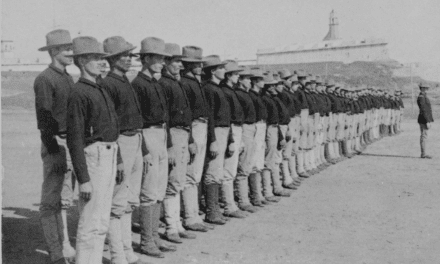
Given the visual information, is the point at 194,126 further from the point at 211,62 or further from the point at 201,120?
the point at 211,62

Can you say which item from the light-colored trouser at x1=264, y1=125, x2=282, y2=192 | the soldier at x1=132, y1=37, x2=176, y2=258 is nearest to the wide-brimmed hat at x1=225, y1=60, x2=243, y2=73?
the light-colored trouser at x1=264, y1=125, x2=282, y2=192

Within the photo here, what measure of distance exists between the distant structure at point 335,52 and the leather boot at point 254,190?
2969 inches

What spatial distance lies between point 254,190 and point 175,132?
2893 mm

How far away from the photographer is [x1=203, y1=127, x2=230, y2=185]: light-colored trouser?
754cm

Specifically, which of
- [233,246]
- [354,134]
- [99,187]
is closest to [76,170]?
[99,187]

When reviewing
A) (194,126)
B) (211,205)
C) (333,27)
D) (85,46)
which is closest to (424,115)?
(211,205)

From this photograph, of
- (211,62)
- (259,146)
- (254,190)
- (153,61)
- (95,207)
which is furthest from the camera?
(254,190)

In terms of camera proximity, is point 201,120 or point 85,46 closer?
point 85,46

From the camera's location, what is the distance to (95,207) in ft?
14.9

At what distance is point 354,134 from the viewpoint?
16.7 m

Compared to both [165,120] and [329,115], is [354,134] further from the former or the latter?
[165,120]

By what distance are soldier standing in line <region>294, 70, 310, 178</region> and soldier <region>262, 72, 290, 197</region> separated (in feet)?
5.19

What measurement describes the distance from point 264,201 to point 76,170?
5.11m

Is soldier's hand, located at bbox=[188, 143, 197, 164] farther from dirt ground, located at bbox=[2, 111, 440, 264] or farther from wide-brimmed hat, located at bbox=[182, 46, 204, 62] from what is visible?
wide-brimmed hat, located at bbox=[182, 46, 204, 62]
